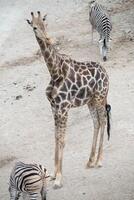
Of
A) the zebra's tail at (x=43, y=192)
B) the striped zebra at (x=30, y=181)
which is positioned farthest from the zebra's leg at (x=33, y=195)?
the zebra's tail at (x=43, y=192)

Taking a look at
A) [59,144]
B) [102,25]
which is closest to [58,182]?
[59,144]

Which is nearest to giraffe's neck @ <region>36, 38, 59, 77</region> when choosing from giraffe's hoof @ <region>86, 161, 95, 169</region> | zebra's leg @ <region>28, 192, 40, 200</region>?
giraffe's hoof @ <region>86, 161, 95, 169</region>

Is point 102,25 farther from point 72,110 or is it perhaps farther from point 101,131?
point 101,131

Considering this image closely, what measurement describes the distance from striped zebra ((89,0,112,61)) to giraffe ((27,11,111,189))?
521 centimetres

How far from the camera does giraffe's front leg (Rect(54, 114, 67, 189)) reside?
987cm

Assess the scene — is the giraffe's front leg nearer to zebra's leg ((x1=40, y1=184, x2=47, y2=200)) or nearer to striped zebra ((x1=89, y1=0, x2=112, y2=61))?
zebra's leg ((x1=40, y1=184, x2=47, y2=200))

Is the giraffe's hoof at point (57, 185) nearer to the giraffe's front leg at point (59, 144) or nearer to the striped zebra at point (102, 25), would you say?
the giraffe's front leg at point (59, 144)

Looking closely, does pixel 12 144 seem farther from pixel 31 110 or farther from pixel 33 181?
pixel 33 181

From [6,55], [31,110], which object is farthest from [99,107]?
[6,55]

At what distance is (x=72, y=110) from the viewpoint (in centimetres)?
1289

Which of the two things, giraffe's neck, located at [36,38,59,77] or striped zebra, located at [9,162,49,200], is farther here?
giraffe's neck, located at [36,38,59,77]

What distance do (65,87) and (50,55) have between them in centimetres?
64

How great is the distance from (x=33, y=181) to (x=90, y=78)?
2389 millimetres

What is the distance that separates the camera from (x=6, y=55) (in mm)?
16688
